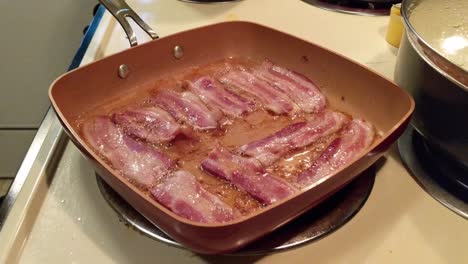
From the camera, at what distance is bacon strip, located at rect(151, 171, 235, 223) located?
61cm

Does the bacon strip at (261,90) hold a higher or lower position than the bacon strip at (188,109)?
higher

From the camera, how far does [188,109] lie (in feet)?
2.67

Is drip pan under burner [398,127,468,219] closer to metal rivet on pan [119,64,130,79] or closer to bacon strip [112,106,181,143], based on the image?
bacon strip [112,106,181,143]

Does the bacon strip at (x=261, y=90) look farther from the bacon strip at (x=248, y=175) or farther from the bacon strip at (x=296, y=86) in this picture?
the bacon strip at (x=248, y=175)

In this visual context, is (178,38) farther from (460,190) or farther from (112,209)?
(460,190)

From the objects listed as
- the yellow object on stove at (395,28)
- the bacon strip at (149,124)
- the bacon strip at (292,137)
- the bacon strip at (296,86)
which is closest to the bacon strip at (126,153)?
the bacon strip at (149,124)

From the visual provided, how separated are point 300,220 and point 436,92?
258 mm

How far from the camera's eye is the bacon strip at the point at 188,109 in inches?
31.4

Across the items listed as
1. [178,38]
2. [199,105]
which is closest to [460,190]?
[199,105]

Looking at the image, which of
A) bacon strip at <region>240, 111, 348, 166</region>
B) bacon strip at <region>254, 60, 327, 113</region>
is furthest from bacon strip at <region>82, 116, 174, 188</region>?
bacon strip at <region>254, 60, 327, 113</region>

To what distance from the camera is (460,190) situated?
28.3 inches

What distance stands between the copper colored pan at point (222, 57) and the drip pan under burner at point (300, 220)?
0.05m

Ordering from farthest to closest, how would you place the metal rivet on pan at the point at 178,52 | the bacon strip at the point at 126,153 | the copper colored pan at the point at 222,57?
the metal rivet on pan at the point at 178,52
the bacon strip at the point at 126,153
the copper colored pan at the point at 222,57

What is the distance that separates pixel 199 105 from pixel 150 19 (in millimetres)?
377
